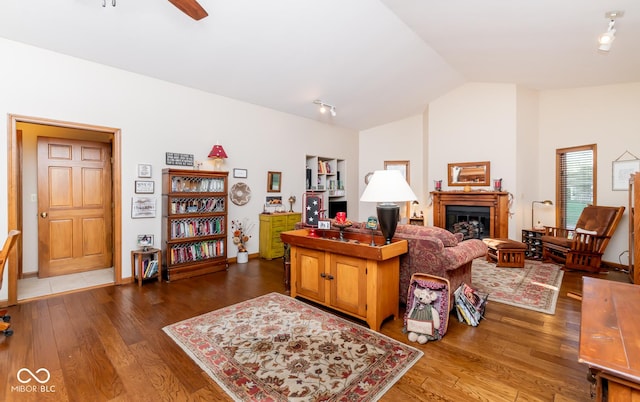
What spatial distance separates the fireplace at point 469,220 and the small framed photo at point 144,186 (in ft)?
19.0

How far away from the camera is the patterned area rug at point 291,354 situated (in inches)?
74.3

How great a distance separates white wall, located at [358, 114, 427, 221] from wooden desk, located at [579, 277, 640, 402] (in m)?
5.81

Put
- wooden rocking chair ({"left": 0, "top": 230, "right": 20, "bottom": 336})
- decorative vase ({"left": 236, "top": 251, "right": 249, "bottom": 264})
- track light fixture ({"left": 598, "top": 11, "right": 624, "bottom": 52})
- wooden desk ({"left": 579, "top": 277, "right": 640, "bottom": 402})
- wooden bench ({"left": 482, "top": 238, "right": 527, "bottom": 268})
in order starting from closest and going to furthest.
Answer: wooden desk ({"left": 579, "top": 277, "right": 640, "bottom": 402}) < wooden rocking chair ({"left": 0, "top": 230, "right": 20, "bottom": 336}) < track light fixture ({"left": 598, "top": 11, "right": 624, "bottom": 52}) < wooden bench ({"left": 482, "top": 238, "right": 527, "bottom": 268}) < decorative vase ({"left": 236, "top": 251, "right": 249, "bottom": 264})

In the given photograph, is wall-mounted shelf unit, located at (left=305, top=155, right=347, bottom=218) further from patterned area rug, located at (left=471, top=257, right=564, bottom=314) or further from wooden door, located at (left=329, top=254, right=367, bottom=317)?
wooden door, located at (left=329, top=254, right=367, bottom=317)

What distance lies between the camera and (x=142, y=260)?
157 inches

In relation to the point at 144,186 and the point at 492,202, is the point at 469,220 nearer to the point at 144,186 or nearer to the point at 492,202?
the point at 492,202

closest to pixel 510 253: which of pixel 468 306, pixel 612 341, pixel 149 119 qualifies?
pixel 468 306

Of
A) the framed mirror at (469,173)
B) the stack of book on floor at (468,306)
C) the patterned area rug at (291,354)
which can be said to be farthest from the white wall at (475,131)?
the patterned area rug at (291,354)

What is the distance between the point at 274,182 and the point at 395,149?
3561 mm

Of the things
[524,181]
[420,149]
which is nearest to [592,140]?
[524,181]

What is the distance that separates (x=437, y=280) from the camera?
259cm

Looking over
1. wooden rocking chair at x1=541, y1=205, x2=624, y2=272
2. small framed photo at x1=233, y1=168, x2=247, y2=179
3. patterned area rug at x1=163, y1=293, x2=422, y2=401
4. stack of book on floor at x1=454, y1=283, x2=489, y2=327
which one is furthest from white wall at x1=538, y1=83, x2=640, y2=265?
small framed photo at x1=233, y1=168, x2=247, y2=179

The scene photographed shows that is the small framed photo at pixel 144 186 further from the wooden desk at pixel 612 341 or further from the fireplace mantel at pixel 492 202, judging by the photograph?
the fireplace mantel at pixel 492 202

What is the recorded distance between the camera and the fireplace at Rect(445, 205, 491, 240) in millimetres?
6023
